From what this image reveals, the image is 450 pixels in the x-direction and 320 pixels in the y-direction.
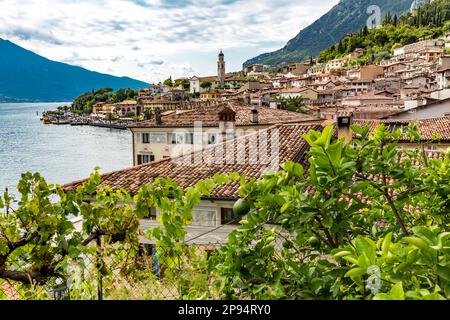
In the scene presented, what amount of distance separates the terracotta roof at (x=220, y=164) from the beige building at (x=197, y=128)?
409 inches

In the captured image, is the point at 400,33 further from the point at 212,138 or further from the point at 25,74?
the point at 25,74

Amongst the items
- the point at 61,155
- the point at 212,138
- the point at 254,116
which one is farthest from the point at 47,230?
the point at 61,155

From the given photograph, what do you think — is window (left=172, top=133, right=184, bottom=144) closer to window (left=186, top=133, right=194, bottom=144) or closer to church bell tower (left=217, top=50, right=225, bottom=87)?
window (left=186, top=133, right=194, bottom=144)

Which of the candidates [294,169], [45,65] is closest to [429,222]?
[294,169]

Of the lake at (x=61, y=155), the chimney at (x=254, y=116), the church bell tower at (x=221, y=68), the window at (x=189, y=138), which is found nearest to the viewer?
the chimney at (x=254, y=116)

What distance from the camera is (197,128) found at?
88.3 ft

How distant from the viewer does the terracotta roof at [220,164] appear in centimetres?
1263

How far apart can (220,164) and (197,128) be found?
1346 centimetres

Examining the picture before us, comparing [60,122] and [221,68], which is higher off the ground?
[221,68]

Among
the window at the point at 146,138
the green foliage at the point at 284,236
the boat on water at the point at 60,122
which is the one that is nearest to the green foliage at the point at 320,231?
the green foliage at the point at 284,236

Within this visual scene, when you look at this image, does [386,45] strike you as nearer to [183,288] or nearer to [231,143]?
[231,143]

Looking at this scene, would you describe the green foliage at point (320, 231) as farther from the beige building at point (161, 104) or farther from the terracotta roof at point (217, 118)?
the beige building at point (161, 104)

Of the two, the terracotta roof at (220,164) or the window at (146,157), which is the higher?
the terracotta roof at (220,164)

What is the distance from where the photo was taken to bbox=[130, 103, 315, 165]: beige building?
84.8 ft
